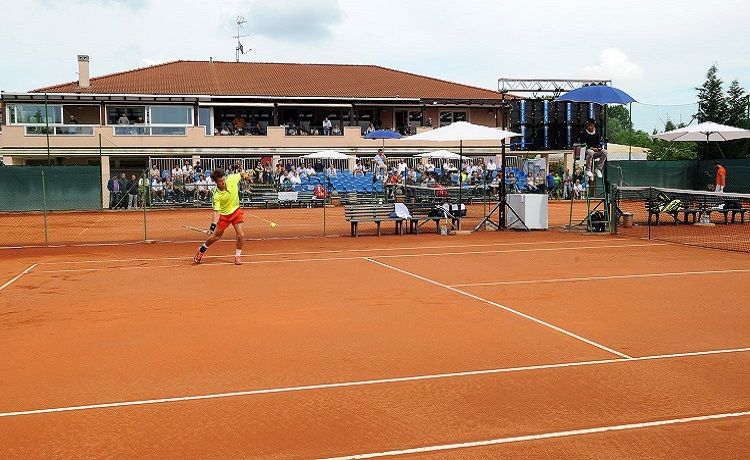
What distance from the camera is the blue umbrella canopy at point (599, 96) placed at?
63.5ft

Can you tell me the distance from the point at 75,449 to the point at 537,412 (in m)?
3.33

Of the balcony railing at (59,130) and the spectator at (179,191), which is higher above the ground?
the balcony railing at (59,130)

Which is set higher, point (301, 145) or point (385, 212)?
point (301, 145)

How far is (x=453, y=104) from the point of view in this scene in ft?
156

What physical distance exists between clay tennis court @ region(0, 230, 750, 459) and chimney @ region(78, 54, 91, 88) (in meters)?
31.6

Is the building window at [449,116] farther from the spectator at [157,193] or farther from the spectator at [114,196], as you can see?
the spectator at [114,196]

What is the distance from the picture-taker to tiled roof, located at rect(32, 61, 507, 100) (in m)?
43.7

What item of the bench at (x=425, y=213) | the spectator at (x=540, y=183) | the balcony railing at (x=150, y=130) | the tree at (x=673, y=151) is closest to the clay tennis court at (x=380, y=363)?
the bench at (x=425, y=213)

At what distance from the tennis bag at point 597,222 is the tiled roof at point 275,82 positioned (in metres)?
26.5

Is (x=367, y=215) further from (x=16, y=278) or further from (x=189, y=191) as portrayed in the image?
(x=189, y=191)

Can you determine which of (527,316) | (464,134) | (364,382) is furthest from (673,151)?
(364,382)

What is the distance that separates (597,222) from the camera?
2067cm

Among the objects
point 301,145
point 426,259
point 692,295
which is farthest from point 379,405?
point 301,145

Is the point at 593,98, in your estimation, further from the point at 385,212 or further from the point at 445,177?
the point at 445,177
